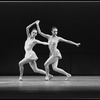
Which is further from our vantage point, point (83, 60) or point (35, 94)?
point (83, 60)

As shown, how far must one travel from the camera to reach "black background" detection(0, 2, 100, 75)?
545 inches

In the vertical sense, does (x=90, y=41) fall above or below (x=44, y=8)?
below

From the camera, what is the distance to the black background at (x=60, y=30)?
13836mm

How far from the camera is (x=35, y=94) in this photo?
22.3ft

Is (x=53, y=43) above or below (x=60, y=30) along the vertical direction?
below

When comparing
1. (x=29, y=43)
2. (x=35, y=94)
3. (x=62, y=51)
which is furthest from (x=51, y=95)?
(x=62, y=51)

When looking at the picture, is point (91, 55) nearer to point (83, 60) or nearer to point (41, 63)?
point (83, 60)

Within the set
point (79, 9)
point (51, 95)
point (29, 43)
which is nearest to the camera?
point (51, 95)

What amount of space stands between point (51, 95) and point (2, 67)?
7.81m

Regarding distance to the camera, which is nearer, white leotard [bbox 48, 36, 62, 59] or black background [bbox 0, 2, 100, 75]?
white leotard [bbox 48, 36, 62, 59]

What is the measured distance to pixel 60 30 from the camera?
14.0m

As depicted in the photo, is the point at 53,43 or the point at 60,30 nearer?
the point at 53,43

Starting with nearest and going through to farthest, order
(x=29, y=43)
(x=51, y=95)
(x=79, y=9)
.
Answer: (x=51, y=95) < (x=29, y=43) < (x=79, y=9)

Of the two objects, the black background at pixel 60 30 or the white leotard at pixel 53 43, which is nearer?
the white leotard at pixel 53 43
